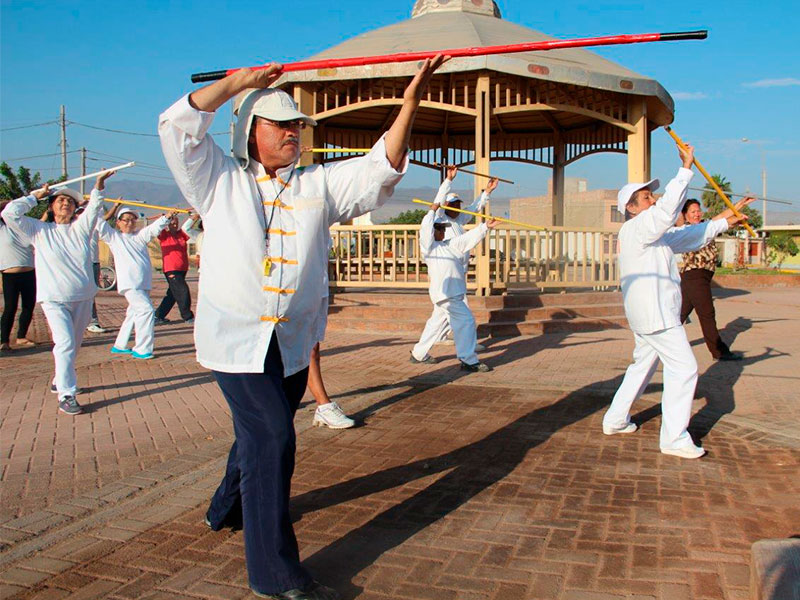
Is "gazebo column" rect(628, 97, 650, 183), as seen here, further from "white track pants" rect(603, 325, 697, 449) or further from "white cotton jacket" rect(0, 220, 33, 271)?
"white cotton jacket" rect(0, 220, 33, 271)

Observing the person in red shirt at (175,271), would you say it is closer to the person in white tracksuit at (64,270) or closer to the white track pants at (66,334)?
the person in white tracksuit at (64,270)

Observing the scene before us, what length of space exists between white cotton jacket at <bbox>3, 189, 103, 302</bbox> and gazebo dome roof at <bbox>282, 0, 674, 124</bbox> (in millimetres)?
6162

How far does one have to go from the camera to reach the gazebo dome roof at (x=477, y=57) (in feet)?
39.2

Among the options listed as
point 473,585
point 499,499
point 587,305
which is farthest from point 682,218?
point 473,585

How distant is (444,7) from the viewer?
16250 mm

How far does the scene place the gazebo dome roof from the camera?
11945mm

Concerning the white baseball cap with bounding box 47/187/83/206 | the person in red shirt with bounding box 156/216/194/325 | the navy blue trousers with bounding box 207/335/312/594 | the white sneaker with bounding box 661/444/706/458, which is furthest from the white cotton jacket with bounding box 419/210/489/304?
the person in red shirt with bounding box 156/216/194/325

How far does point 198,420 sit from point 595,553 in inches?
151

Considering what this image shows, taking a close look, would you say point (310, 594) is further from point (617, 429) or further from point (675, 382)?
point (617, 429)

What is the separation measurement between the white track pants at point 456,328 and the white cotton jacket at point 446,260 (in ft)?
0.39

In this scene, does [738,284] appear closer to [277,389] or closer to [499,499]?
[499,499]

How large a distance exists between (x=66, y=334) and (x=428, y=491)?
3987mm

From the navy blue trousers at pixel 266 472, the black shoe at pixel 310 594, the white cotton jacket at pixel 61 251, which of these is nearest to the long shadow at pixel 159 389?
the white cotton jacket at pixel 61 251

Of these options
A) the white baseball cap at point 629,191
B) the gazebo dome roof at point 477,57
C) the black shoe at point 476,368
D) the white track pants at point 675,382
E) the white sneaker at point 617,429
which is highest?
the gazebo dome roof at point 477,57
